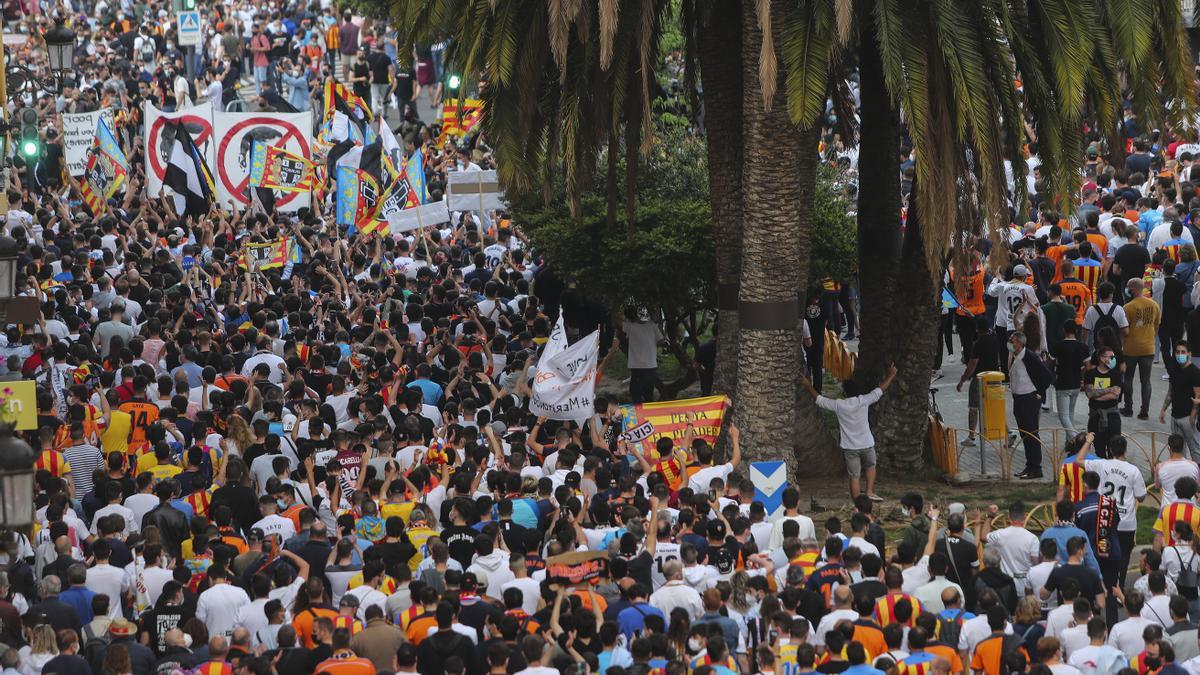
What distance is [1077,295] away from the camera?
21.7 m

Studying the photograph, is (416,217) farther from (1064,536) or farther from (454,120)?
(1064,536)

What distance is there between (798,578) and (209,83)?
34483 mm

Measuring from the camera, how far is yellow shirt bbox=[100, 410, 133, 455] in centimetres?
1655

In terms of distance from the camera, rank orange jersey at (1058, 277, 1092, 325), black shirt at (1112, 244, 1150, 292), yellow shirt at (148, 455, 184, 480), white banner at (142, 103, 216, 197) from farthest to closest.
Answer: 1. white banner at (142, 103, 216, 197)
2. black shirt at (1112, 244, 1150, 292)
3. orange jersey at (1058, 277, 1092, 325)
4. yellow shirt at (148, 455, 184, 480)

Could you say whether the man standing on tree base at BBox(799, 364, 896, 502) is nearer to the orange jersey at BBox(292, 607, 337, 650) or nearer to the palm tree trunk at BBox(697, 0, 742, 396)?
the palm tree trunk at BBox(697, 0, 742, 396)

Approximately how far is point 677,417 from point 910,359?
3.04 m

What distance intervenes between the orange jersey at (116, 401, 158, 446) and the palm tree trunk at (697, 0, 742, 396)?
19.3 ft

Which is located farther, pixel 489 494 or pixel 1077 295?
pixel 1077 295

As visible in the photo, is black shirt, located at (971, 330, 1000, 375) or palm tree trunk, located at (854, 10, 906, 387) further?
black shirt, located at (971, 330, 1000, 375)

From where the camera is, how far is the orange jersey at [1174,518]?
14.0 meters

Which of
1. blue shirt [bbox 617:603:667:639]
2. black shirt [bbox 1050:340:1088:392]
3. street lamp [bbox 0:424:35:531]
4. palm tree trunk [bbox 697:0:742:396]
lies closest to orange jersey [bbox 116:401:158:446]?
palm tree trunk [bbox 697:0:742:396]

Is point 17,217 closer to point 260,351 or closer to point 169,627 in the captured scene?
point 260,351

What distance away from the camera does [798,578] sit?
1248 cm

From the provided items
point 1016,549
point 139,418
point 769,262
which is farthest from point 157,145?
point 1016,549
